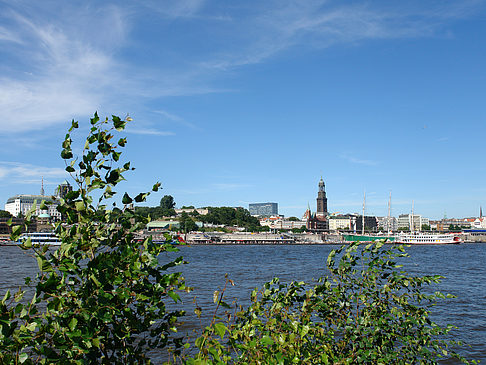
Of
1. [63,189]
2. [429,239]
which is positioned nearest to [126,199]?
[63,189]

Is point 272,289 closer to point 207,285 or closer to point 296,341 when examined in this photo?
point 296,341

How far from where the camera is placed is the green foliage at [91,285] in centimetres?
319

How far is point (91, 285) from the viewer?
11.4 ft

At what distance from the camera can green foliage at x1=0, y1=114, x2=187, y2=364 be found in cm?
319

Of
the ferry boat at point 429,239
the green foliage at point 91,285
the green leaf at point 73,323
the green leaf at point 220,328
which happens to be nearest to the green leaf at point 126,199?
the green foliage at point 91,285

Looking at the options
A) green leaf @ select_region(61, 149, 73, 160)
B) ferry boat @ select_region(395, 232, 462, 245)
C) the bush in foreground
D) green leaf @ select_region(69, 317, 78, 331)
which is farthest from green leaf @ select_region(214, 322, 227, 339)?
ferry boat @ select_region(395, 232, 462, 245)

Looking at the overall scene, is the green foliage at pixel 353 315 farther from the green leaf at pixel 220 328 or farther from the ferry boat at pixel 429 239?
the ferry boat at pixel 429 239

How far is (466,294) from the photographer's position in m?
27.2

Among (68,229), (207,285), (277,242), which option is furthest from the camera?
(277,242)

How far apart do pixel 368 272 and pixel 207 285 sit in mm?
24880

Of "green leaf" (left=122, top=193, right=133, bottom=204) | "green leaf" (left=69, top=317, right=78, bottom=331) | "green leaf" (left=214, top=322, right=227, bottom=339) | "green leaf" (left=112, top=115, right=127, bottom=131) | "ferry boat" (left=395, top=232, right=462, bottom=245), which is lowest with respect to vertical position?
"ferry boat" (left=395, top=232, right=462, bottom=245)

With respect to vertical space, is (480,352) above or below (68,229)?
below

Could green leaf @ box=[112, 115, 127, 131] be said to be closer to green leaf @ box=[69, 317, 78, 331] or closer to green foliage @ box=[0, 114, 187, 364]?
green foliage @ box=[0, 114, 187, 364]

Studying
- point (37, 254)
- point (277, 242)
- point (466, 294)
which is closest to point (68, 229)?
point (37, 254)
